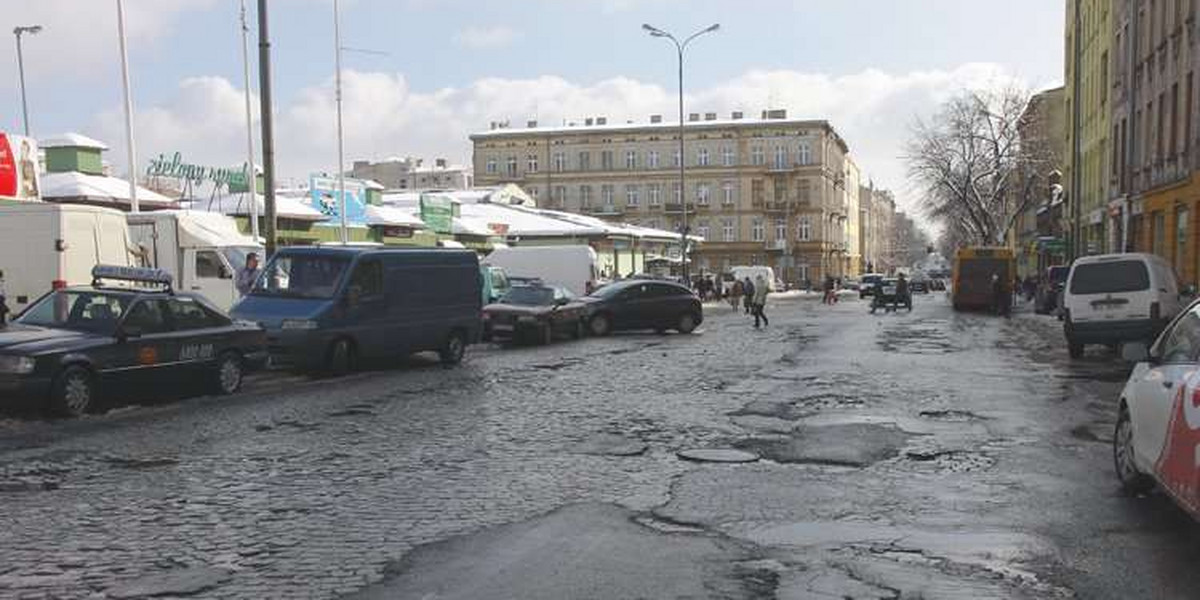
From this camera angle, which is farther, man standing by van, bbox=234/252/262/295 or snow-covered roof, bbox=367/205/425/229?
snow-covered roof, bbox=367/205/425/229

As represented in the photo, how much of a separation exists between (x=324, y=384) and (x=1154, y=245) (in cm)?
Result: 2942

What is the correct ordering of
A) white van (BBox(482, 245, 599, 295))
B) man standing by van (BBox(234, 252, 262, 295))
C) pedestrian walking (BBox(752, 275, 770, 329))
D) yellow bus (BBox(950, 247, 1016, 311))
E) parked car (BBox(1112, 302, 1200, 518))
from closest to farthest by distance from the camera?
parked car (BBox(1112, 302, 1200, 518))
man standing by van (BBox(234, 252, 262, 295))
pedestrian walking (BBox(752, 275, 770, 329))
white van (BBox(482, 245, 599, 295))
yellow bus (BBox(950, 247, 1016, 311))

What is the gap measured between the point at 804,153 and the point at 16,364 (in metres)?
91.4

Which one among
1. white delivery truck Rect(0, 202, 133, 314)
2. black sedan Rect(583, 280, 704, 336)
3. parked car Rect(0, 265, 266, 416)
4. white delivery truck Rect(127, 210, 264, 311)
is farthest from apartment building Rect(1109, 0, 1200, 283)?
white delivery truck Rect(0, 202, 133, 314)

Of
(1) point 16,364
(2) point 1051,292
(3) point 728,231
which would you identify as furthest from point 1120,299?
(3) point 728,231

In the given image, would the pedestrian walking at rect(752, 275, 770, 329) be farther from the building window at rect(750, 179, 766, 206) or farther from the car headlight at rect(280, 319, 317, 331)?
the building window at rect(750, 179, 766, 206)

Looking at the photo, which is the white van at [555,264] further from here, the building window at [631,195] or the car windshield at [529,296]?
the building window at [631,195]

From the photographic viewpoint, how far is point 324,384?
14.7 metres

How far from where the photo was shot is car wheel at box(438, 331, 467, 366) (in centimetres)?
1805

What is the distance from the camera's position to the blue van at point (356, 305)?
1528cm

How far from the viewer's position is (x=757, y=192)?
98.3 meters

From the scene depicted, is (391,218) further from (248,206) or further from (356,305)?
(356,305)

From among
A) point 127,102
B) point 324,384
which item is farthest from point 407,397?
point 127,102

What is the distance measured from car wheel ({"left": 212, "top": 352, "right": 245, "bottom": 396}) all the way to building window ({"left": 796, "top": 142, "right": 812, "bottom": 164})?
289ft
